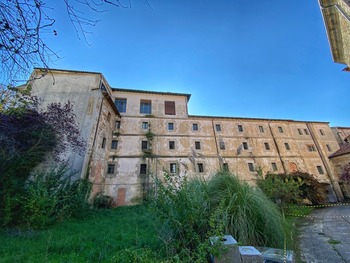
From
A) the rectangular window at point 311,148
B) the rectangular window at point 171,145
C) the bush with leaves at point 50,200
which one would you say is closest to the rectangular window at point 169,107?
the rectangular window at point 171,145

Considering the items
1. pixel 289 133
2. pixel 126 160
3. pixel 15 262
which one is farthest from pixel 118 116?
pixel 289 133

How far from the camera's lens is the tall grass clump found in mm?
3062

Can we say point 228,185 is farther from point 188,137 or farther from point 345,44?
point 188,137

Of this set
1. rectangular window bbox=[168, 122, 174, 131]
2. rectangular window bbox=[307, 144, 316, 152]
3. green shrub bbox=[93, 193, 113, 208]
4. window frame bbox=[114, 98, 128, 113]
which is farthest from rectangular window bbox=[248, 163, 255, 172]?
window frame bbox=[114, 98, 128, 113]

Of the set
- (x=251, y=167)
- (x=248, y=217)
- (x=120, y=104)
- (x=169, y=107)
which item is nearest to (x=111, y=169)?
(x=120, y=104)

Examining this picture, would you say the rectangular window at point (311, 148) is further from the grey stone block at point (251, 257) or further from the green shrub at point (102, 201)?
the grey stone block at point (251, 257)

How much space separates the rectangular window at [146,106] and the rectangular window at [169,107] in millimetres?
1685

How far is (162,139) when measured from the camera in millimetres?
15352

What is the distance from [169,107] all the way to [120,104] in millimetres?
5033

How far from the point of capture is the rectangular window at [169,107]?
16.7 m

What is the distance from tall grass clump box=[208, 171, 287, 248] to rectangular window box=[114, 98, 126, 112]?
14.0 meters

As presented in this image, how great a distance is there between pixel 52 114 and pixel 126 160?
6.74 metres

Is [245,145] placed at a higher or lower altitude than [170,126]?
lower

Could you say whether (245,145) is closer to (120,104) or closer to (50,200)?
(120,104)
